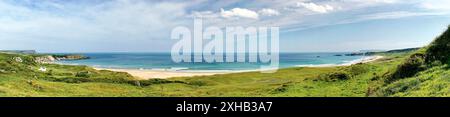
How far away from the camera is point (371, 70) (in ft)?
119
